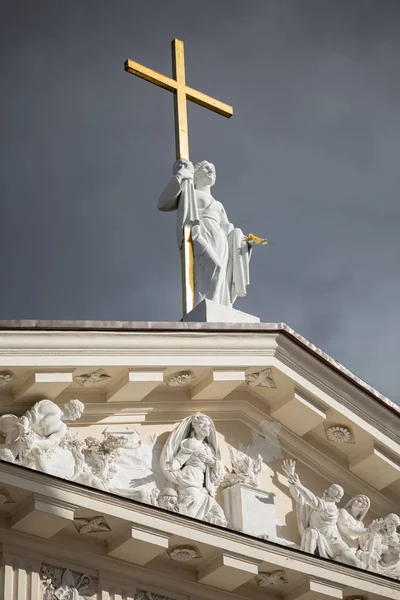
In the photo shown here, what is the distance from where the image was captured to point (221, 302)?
1560cm

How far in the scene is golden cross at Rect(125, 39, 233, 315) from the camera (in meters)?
15.6

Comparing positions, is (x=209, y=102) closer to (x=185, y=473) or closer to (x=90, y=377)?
(x=90, y=377)

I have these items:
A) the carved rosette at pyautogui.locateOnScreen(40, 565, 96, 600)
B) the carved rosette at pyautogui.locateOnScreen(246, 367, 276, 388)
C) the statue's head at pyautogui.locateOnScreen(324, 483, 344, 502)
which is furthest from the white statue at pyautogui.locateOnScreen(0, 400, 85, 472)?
the statue's head at pyautogui.locateOnScreen(324, 483, 344, 502)

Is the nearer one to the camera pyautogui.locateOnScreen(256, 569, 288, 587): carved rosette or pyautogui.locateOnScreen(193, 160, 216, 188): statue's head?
pyautogui.locateOnScreen(256, 569, 288, 587): carved rosette

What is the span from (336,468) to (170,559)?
2.40 meters

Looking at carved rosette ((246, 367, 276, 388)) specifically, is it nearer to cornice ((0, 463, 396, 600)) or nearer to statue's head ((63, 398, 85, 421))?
cornice ((0, 463, 396, 600))

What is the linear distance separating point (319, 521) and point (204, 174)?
3.54 m

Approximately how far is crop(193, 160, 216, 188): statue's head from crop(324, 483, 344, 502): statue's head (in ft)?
10.4

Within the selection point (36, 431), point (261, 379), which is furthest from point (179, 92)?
point (36, 431)

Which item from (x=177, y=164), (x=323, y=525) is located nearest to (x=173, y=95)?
(x=177, y=164)

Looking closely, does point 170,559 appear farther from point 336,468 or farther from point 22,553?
point 336,468

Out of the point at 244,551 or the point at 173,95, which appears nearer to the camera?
the point at 244,551

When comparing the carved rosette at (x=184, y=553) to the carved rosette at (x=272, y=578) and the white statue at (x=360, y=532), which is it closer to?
the carved rosette at (x=272, y=578)

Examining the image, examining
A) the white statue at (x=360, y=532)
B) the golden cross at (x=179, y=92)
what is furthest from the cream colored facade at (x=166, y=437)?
the golden cross at (x=179, y=92)
